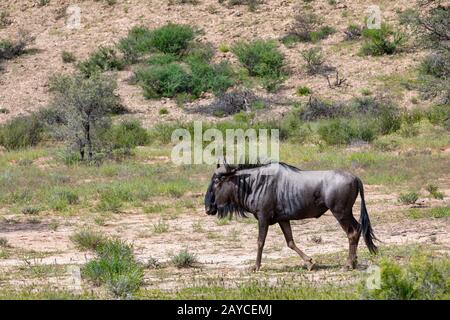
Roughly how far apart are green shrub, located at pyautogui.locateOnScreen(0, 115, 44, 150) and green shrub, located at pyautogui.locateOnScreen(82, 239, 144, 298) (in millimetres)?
17232

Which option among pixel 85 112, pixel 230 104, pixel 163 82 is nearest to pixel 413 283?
pixel 85 112

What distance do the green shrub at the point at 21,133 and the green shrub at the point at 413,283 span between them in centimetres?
2103

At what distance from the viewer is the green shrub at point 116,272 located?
959 centimetres

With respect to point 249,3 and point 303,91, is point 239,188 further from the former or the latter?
point 249,3

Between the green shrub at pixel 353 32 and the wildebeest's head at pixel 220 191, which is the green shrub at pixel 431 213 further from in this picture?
the green shrub at pixel 353 32

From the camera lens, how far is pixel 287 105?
33.1 metres

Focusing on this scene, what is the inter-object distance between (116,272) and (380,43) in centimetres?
2773

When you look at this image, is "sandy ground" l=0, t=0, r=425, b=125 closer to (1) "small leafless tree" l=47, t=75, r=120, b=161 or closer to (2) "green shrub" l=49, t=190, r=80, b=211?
(1) "small leafless tree" l=47, t=75, r=120, b=161

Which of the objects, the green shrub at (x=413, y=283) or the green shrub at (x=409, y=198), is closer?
the green shrub at (x=413, y=283)

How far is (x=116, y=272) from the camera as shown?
10328mm

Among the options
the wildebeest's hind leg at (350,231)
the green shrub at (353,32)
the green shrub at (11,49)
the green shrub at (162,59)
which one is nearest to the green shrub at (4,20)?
the green shrub at (11,49)

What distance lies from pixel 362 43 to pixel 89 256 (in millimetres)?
26435
